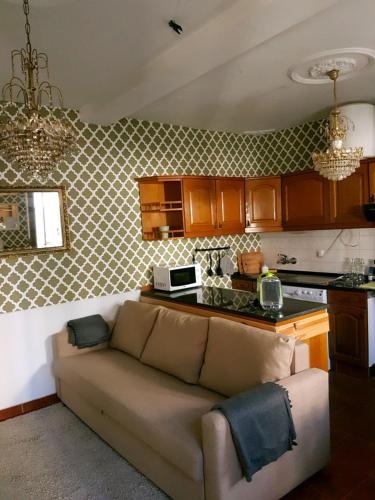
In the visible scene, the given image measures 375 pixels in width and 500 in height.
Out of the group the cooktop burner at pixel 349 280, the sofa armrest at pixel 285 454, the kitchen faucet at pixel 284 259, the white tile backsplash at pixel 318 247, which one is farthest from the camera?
the kitchen faucet at pixel 284 259

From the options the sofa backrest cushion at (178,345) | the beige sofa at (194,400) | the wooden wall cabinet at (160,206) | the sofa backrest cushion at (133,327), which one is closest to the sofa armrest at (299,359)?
the beige sofa at (194,400)

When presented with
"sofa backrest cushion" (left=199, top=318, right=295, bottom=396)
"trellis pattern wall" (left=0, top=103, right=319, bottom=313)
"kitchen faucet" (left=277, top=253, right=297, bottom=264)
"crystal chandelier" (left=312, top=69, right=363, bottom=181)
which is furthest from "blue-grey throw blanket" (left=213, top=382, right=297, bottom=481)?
"kitchen faucet" (left=277, top=253, right=297, bottom=264)

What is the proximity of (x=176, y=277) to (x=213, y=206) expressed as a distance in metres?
0.92

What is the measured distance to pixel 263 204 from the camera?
14.8 ft

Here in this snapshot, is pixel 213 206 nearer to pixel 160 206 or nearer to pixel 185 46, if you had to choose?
pixel 160 206

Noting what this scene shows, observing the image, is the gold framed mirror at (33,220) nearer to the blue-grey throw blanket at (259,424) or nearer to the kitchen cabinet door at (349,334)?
the blue-grey throw blanket at (259,424)

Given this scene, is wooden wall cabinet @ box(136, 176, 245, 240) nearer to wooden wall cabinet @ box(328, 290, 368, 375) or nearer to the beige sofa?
the beige sofa

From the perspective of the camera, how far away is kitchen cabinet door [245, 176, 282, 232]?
448 cm

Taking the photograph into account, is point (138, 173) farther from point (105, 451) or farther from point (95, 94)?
point (105, 451)

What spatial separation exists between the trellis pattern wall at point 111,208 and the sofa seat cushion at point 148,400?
72 centimetres

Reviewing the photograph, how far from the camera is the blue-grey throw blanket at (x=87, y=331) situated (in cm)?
330

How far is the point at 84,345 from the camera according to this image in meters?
3.32

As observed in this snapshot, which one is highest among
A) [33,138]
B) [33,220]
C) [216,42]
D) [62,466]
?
[216,42]

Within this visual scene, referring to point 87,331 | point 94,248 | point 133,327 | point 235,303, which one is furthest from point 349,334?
point 94,248
